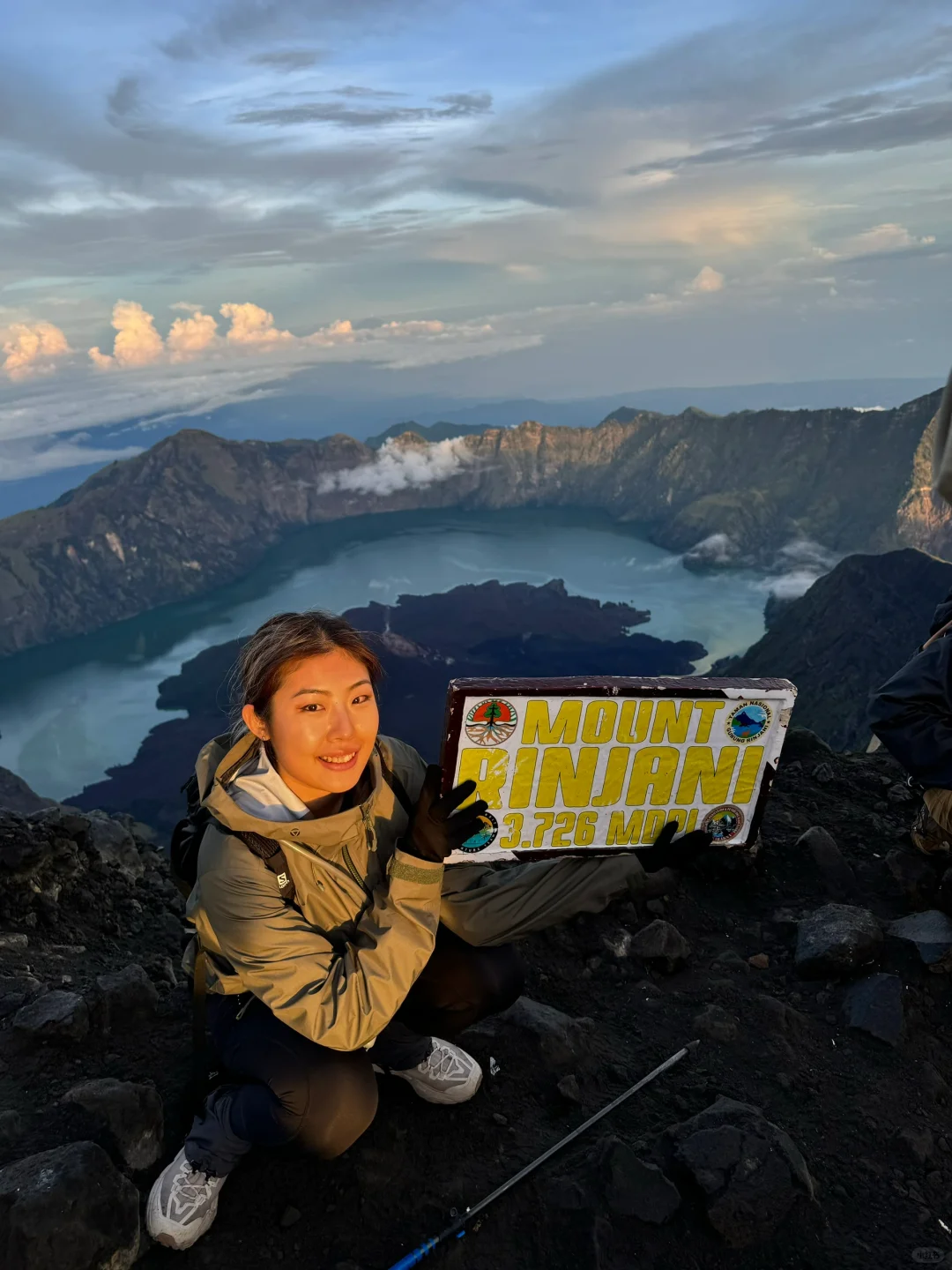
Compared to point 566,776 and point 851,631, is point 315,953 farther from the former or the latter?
point 851,631

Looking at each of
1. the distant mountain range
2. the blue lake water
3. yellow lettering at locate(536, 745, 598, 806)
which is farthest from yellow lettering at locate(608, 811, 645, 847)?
the blue lake water

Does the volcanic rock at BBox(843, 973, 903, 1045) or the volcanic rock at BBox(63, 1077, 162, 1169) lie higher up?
the volcanic rock at BBox(63, 1077, 162, 1169)

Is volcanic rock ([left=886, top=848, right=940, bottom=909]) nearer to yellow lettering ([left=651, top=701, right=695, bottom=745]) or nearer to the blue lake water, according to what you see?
yellow lettering ([left=651, top=701, right=695, bottom=745])

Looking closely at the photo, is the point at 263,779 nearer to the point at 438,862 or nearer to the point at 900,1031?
the point at 438,862

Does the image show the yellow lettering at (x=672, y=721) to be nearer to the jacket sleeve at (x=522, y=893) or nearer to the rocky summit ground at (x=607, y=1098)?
the jacket sleeve at (x=522, y=893)

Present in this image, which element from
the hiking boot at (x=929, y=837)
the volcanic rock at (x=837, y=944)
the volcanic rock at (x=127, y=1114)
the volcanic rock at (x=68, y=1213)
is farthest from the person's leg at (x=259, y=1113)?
the hiking boot at (x=929, y=837)

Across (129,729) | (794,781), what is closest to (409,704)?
(129,729)
